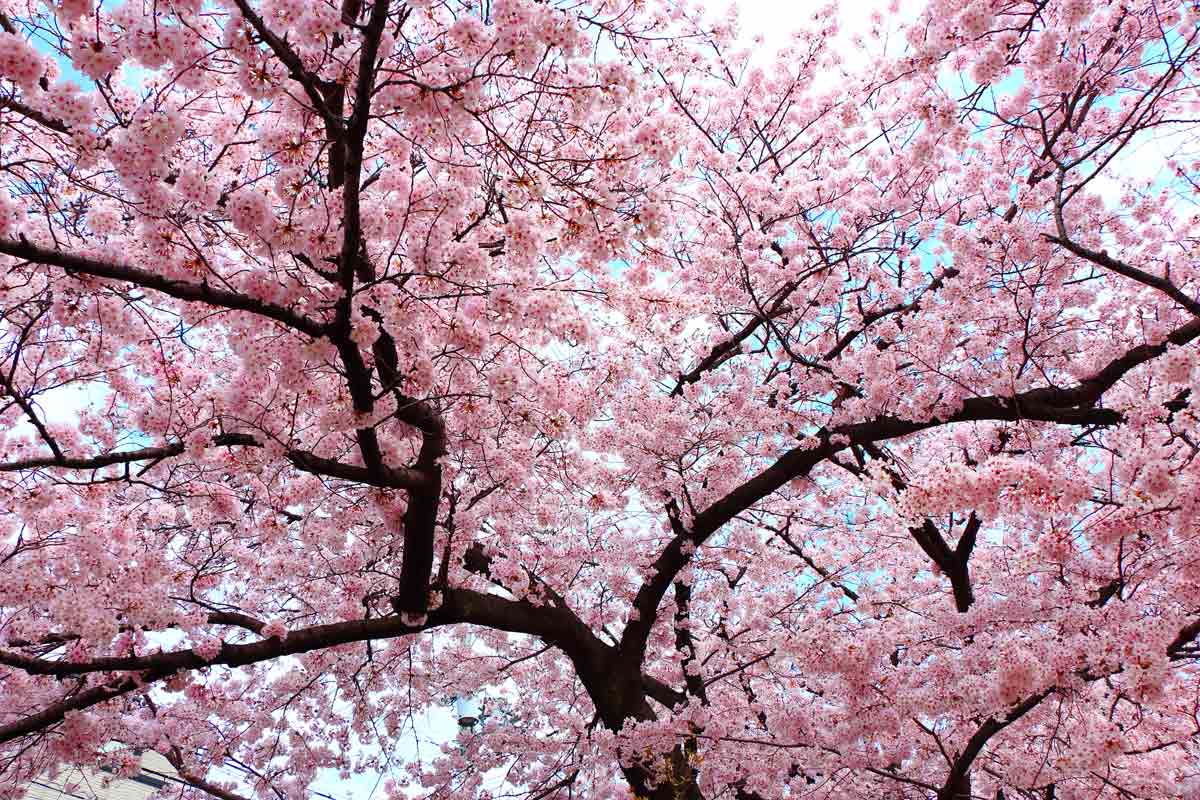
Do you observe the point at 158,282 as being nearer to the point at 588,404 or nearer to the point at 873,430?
the point at 588,404


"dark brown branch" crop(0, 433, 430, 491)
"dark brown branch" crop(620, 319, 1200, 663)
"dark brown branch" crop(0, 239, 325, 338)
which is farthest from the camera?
"dark brown branch" crop(620, 319, 1200, 663)

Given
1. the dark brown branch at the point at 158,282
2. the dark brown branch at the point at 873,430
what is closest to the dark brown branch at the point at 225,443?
the dark brown branch at the point at 158,282

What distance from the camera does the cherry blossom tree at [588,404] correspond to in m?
3.59

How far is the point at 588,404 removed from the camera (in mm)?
5039

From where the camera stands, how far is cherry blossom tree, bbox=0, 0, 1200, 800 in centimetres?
359

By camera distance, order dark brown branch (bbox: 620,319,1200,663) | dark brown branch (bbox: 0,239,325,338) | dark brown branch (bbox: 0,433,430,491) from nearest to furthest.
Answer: dark brown branch (bbox: 0,239,325,338) < dark brown branch (bbox: 0,433,430,491) < dark brown branch (bbox: 620,319,1200,663)

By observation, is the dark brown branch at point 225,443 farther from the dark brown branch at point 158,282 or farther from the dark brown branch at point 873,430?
the dark brown branch at point 873,430

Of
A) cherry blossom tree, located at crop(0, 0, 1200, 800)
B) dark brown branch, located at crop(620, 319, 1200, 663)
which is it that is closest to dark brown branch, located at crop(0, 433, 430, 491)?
cherry blossom tree, located at crop(0, 0, 1200, 800)

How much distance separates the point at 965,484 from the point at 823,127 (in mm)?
6225

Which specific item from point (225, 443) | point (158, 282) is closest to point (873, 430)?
point (225, 443)

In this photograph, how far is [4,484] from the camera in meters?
5.59

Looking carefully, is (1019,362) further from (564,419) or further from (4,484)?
(4,484)

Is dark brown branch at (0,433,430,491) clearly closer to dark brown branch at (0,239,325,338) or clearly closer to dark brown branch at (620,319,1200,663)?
dark brown branch at (0,239,325,338)

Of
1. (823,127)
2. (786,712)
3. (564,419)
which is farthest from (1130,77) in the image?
(786,712)
